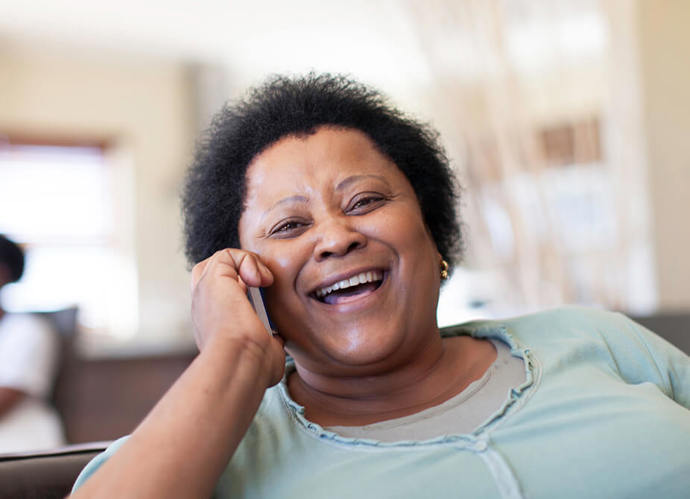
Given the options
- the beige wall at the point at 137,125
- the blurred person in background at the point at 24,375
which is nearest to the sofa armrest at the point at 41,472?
the blurred person in background at the point at 24,375

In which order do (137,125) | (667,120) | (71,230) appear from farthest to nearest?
1. (137,125)
2. (71,230)
3. (667,120)

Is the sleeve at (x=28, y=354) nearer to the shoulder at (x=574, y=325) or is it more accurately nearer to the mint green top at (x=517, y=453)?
the mint green top at (x=517, y=453)

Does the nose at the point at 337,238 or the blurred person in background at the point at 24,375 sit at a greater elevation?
the nose at the point at 337,238

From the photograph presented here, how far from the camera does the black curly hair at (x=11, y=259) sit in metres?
2.71

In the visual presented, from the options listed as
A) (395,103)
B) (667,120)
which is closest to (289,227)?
(395,103)

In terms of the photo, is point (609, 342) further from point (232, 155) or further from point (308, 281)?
point (232, 155)

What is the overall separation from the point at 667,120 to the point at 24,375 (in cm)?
278

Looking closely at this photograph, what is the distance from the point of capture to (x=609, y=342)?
1.30 m

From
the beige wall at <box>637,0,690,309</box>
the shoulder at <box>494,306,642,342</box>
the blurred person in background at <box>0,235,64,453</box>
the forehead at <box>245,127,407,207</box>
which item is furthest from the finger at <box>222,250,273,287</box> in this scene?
the beige wall at <box>637,0,690,309</box>

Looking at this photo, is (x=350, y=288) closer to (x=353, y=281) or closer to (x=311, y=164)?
(x=353, y=281)

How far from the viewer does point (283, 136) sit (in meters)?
1.32

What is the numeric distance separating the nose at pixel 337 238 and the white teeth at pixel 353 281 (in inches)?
1.7

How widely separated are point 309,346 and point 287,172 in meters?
0.29

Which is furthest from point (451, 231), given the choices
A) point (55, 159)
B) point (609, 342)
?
point (55, 159)
